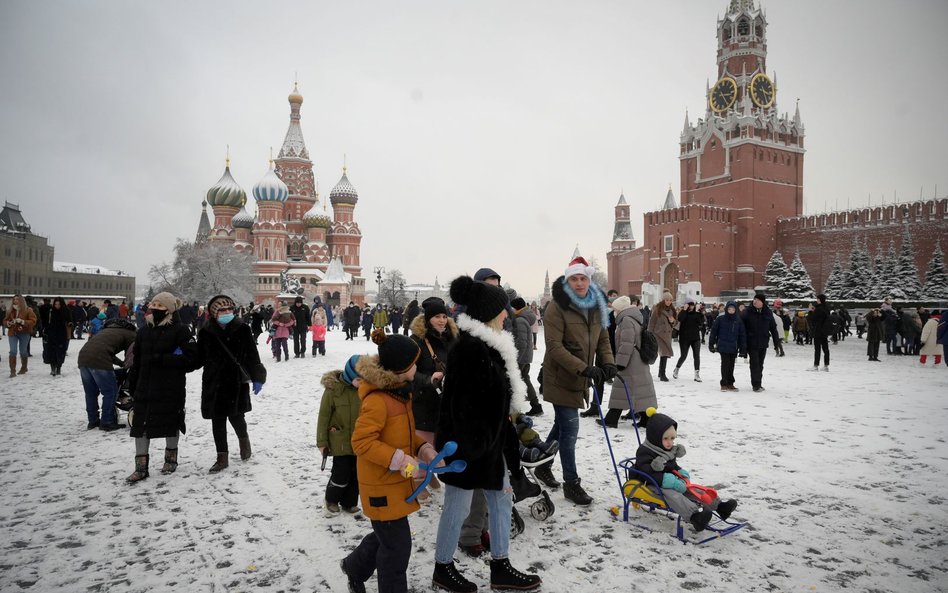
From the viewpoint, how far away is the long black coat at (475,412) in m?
2.75

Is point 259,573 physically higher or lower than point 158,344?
lower

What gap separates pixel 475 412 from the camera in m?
2.75

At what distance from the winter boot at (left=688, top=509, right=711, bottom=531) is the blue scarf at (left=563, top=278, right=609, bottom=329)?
1.46 metres

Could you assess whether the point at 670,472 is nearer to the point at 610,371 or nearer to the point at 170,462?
the point at 610,371

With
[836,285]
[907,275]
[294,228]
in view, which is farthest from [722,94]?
[294,228]

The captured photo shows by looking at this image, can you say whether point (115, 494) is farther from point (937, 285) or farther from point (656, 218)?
point (656, 218)

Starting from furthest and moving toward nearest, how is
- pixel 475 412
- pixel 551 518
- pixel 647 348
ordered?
pixel 647 348
pixel 551 518
pixel 475 412

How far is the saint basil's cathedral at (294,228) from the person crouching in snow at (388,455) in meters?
52.0

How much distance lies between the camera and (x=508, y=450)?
315 cm

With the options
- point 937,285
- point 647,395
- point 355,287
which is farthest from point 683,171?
point 647,395

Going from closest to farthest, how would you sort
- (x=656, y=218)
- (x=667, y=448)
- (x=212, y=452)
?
(x=667, y=448) < (x=212, y=452) < (x=656, y=218)

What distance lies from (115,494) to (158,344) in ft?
4.03

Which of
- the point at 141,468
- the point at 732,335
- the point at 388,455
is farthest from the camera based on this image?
the point at 732,335

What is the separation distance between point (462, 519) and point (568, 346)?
5.61 ft
